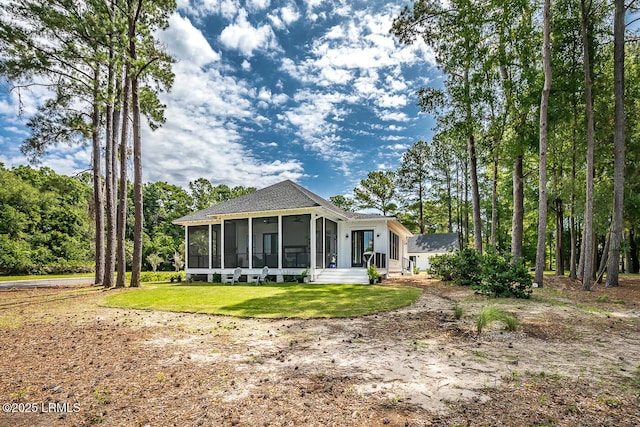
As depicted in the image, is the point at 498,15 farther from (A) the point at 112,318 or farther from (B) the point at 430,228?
(B) the point at 430,228

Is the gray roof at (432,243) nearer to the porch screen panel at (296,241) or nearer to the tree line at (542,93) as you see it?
the tree line at (542,93)

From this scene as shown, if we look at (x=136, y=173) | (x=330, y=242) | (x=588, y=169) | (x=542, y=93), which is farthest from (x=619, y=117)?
(x=136, y=173)

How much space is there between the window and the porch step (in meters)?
5.58

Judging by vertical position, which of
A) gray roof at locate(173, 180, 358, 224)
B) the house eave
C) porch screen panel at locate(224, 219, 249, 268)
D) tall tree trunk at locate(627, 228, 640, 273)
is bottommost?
tall tree trunk at locate(627, 228, 640, 273)

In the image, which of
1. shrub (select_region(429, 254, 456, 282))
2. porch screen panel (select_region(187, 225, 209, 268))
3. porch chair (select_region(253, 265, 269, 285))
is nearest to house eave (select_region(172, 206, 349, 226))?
porch screen panel (select_region(187, 225, 209, 268))

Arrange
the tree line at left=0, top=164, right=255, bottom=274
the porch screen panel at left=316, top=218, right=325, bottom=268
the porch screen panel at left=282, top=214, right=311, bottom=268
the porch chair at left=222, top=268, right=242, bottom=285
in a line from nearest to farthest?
the porch screen panel at left=282, top=214, right=311, bottom=268, the porch chair at left=222, top=268, right=242, bottom=285, the porch screen panel at left=316, top=218, right=325, bottom=268, the tree line at left=0, top=164, right=255, bottom=274

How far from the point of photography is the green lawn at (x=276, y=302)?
783 centimetres

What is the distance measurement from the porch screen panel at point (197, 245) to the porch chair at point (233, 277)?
A: 1.94 meters

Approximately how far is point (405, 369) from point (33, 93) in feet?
54.5

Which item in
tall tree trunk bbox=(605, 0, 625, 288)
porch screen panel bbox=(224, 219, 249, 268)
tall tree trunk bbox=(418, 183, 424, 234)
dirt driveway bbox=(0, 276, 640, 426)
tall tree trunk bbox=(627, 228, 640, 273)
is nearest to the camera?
dirt driveway bbox=(0, 276, 640, 426)

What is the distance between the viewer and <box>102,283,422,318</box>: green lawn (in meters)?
7.83

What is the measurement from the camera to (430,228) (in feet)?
132

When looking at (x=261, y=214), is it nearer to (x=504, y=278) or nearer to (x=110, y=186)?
(x=110, y=186)

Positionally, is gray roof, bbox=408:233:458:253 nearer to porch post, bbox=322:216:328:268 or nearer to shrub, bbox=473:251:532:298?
porch post, bbox=322:216:328:268
